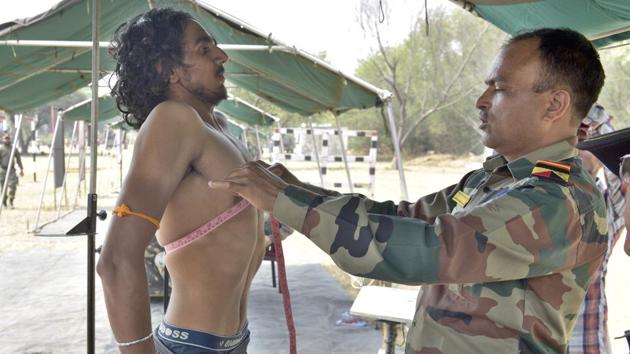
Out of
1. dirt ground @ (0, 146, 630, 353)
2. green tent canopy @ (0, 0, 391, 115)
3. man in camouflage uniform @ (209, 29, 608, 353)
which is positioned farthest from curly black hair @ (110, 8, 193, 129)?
dirt ground @ (0, 146, 630, 353)

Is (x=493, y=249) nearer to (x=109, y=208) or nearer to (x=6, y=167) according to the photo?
(x=109, y=208)

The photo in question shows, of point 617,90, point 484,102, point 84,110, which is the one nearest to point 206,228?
point 484,102

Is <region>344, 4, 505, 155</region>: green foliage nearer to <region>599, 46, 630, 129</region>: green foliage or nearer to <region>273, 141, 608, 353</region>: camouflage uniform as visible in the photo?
<region>599, 46, 630, 129</region>: green foliage

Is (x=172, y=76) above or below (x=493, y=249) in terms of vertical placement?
above

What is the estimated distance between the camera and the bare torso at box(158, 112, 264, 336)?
5.69ft

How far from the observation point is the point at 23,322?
18.3ft

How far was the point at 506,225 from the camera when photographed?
1.12m

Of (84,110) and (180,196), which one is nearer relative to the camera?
(180,196)

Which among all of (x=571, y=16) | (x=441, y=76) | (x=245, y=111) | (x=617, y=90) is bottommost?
(x=571, y=16)

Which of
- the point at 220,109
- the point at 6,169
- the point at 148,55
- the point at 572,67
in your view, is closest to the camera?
the point at 572,67

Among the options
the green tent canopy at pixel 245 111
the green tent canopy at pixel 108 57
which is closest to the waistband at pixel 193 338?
the green tent canopy at pixel 108 57

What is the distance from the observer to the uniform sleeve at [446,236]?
3.63ft

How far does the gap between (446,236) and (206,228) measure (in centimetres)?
86

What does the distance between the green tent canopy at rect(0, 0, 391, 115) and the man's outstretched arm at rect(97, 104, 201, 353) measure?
213cm
